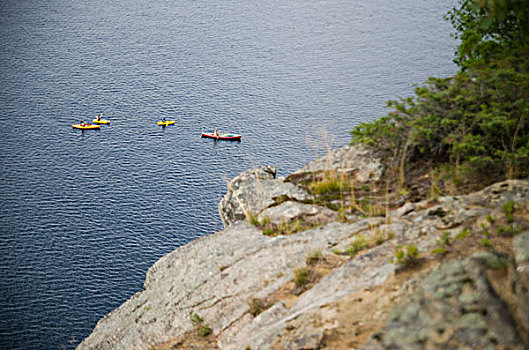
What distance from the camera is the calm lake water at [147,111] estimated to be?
32188 millimetres

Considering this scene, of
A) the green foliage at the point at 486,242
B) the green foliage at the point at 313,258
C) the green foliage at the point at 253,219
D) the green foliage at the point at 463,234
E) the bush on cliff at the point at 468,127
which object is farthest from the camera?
the green foliage at the point at 253,219

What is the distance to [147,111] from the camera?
4772 cm

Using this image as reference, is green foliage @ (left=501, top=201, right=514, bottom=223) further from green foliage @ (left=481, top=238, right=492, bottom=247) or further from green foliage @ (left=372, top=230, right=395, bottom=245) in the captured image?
green foliage @ (left=372, top=230, right=395, bottom=245)

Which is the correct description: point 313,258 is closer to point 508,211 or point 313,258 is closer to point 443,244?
point 443,244

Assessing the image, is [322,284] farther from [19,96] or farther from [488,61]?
[19,96]

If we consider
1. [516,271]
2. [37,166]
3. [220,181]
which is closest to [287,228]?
[516,271]

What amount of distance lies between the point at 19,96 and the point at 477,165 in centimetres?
5062

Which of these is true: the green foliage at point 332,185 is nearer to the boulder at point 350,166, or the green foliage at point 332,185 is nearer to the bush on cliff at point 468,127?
the boulder at point 350,166

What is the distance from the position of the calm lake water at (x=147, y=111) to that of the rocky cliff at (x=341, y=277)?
1781cm

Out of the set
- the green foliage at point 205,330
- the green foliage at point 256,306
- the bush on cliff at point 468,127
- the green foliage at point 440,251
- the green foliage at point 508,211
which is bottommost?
the green foliage at point 205,330

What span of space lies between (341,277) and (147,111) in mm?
42051

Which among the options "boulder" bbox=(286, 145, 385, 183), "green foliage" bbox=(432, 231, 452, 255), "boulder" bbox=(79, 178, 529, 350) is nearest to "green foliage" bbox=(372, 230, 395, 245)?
"boulder" bbox=(79, 178, 529, 350)

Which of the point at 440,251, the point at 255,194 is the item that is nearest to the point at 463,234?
the point at 440,251

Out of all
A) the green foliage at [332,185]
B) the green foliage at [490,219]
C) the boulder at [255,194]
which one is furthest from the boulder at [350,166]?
the green foliage at [490,219]
